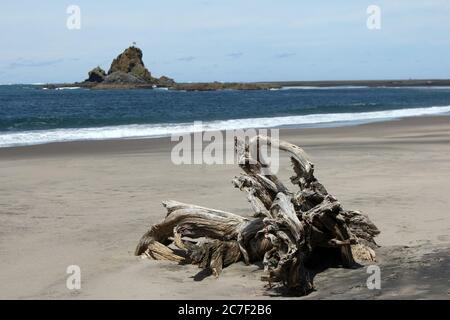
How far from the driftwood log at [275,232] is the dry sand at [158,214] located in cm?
18

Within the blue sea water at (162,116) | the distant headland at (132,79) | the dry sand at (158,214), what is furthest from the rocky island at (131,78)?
the dry sand at (158,214)

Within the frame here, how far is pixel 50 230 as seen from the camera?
28.9 feet

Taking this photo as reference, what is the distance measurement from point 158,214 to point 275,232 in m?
3.84

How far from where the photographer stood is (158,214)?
970 cm

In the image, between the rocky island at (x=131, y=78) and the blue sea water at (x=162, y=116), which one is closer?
the blue sea water at (x=162, y=116)

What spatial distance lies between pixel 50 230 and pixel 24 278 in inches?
85.3

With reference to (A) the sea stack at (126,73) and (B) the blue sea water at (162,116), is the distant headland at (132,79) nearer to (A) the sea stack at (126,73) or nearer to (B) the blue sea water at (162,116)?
(A) the sea stack at (126,73)

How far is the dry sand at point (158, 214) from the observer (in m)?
6.16

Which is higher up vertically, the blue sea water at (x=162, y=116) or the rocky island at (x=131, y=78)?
the rocky island at (x=131, y=78)

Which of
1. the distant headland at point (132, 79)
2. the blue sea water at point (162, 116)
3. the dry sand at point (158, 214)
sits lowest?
the dry sand at point (158, 214)

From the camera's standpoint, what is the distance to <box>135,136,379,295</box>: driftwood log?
239 inches

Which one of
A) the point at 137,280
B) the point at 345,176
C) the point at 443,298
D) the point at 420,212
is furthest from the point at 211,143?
the point at 443,298

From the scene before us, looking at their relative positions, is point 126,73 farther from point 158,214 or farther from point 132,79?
point 158,214

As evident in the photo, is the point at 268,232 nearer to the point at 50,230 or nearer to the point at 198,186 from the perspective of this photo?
the point at 50,230
